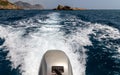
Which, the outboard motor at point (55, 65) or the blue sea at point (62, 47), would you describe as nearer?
the outboard motor at point (55, 65)

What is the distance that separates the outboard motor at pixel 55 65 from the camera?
19.7 ft

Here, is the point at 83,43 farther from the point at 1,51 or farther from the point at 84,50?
Answer: the point at 1,51

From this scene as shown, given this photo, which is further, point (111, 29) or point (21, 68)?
point (111, 29)

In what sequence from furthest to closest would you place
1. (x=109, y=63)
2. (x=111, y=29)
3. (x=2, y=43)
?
(x=111, y=29) → (x=2, y=43) → (x=109, y=63)

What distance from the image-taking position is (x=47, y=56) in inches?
253

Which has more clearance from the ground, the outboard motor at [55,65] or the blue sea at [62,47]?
the outboard motor at [55,65]

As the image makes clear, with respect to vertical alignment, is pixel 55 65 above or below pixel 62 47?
above

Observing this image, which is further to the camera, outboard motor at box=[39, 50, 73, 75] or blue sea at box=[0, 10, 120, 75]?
blue sea at box=[0, 10, 120, 75]

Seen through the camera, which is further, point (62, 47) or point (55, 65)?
point (62, 47)

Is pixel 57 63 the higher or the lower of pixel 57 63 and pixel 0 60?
the higher

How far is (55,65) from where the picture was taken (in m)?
6.12

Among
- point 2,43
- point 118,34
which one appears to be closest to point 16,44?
point 2,43

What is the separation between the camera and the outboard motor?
601 cm

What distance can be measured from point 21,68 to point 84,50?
2691mm
